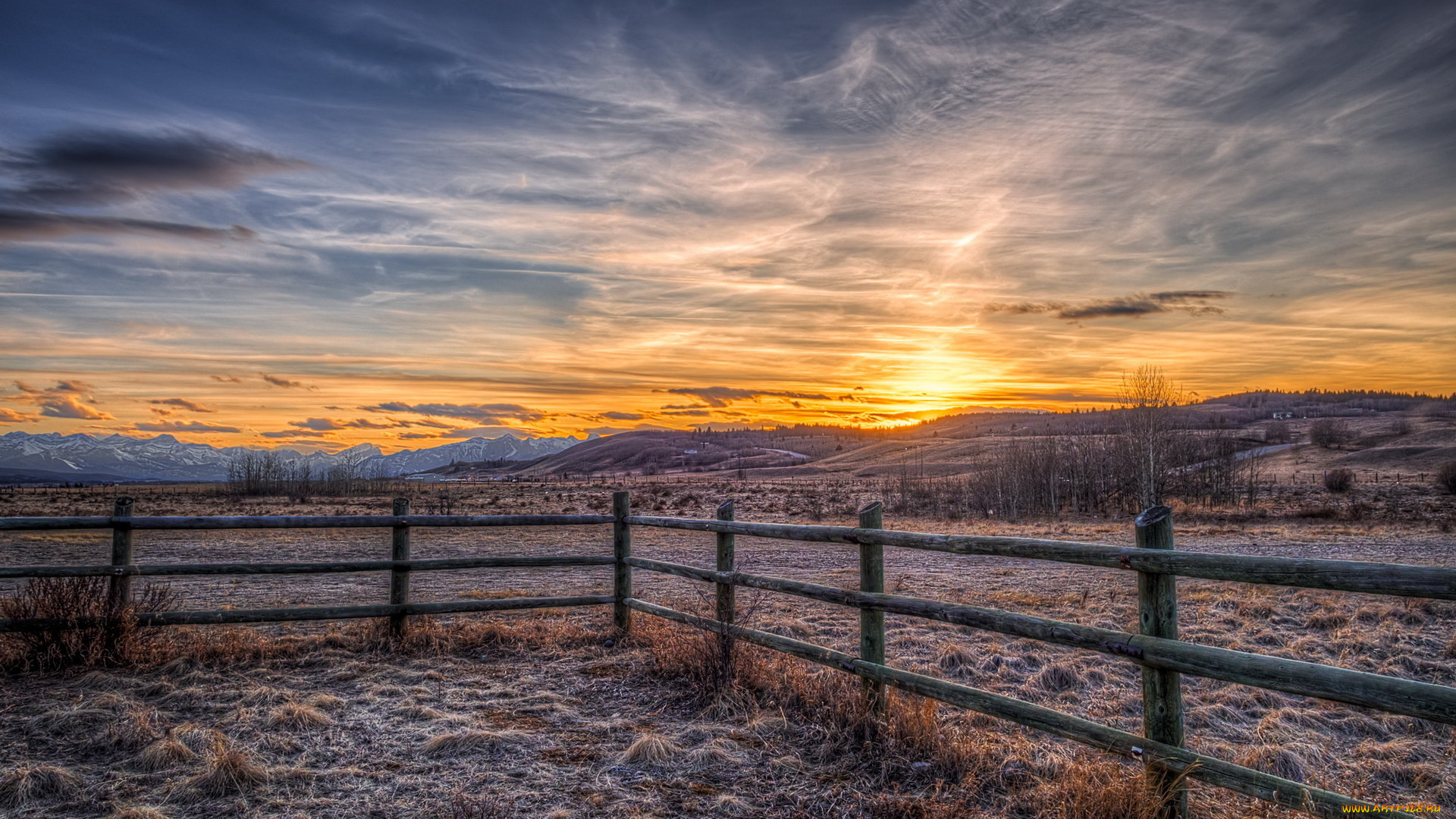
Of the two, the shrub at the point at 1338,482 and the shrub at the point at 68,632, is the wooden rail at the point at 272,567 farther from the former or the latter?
the shrub at the point at 1338,482

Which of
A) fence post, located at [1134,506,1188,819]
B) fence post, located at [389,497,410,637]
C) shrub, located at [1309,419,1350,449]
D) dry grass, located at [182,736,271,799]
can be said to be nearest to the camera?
fence post, located at [1134,506,1188,819]

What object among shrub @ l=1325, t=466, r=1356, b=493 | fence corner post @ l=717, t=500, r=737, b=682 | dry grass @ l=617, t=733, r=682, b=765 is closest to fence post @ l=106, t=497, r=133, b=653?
dry grass @ l=617, t=733, r=682, b=765

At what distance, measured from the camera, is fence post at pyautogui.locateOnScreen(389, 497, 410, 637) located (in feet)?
Result: 27.5

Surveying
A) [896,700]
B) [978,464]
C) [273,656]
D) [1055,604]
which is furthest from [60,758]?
[978,464]

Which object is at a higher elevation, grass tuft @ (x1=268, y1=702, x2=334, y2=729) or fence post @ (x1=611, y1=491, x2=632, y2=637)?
fence post @ (x1=611, y1=491, x2=632, y2=637)

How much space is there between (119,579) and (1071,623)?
8418 millimetres

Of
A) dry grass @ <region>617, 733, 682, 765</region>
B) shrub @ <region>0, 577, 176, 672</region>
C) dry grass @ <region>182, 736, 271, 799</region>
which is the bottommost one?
dry grass @ <region>617, 733, 682, 765</region>

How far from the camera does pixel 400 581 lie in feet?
27.6

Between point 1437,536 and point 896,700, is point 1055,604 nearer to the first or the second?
point 896,700

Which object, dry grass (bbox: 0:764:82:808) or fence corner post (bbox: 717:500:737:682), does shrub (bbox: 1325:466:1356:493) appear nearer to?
fence corner post (bbox: 717:500:737:682)

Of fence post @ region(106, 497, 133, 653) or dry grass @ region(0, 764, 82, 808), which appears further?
fence post @ region(106, 497, 133, 653)

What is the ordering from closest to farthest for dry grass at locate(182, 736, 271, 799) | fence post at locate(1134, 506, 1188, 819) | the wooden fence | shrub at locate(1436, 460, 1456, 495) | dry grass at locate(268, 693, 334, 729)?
the wooden fence, fence post at locate(1134, 506, 1188, 819), dry grass at locate(182, 736, 271, 799), dry grass at locate(268, 693, 334, 729), shrub at locate(1436, 460, 1456, 495)

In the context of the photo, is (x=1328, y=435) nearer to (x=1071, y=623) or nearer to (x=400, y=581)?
(x=1071, y=623)

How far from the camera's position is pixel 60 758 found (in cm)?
515
